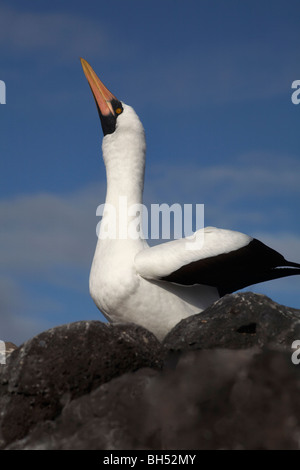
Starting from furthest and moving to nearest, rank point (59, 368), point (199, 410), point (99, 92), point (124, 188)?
point (99, 92) → point (124, 188) → point (59, 368) → point (199, 410)

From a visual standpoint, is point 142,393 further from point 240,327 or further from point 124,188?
point 124,188

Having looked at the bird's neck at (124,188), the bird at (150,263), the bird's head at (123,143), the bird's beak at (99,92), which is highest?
the bird's beak at (99,92)

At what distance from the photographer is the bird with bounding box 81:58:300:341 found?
321 inches

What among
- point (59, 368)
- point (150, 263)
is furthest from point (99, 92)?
point (59, 368)

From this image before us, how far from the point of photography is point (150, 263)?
8.07m

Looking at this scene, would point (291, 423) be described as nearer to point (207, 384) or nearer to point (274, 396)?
point (274, 396)

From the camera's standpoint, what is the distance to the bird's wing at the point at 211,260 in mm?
8070

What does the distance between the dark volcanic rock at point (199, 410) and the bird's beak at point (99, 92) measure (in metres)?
6.23

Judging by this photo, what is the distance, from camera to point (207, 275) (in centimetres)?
831

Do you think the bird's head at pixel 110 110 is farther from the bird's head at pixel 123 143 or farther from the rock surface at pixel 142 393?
the rock surface at pixel 142 393

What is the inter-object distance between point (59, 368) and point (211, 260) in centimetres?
360

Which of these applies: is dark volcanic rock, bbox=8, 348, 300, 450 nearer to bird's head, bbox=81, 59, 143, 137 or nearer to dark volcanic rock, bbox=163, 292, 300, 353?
dark volcanic rock, bbox=163, 292, 300, 353

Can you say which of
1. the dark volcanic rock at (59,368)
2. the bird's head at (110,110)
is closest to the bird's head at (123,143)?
the bird's head at (110,110)
